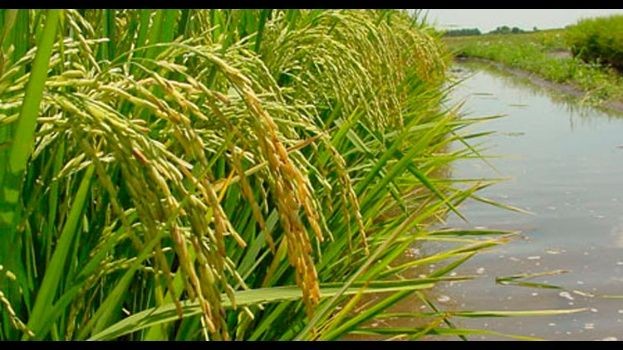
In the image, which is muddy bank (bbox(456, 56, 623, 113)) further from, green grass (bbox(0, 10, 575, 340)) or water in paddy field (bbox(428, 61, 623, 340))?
green grass (bbox(0, 10, 575, 340))

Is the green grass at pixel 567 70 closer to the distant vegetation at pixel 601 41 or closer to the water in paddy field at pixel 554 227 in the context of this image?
the distant vegetation at pixel 601 41

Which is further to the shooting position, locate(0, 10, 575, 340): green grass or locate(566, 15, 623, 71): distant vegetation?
locate(566, 15, 623, 71): distant vegetation

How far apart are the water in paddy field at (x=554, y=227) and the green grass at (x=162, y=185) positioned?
2.02 feet

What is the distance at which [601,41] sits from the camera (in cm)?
1684

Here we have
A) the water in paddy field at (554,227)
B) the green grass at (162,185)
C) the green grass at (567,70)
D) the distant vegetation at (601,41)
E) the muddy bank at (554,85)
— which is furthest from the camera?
the distant vegetation at (601,41)

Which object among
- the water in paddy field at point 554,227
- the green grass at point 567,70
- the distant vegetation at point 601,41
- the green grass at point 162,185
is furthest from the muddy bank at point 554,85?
the green grass at point 162,185

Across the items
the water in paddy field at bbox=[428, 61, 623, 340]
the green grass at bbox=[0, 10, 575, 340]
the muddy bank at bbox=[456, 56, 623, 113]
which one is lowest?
the muddy bank at bbox=[456, 56, 623, 113]

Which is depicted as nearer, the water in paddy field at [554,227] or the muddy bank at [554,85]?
the water in paddy field at [554,227]

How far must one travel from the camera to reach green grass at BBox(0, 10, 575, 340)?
718mm

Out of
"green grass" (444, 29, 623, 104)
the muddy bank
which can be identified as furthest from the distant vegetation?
the muddy bank

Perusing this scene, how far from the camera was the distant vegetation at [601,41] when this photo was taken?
15766mm

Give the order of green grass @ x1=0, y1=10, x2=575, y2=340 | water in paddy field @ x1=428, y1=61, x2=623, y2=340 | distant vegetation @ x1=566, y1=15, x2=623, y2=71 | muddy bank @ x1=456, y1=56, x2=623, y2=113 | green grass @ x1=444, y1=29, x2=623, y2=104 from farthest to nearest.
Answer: distant vegetation @ x1=566, y1=15, x2=623, y2=71 < green grass @ x1=444, y1=29, x2=623, y2=104 < muddy bank @ x1=456, y1=56, x2=623, y2=113 < water in paddy field @ x1=428, y1=61, x2=623, y2=340 < green grass @ x1=0, y1=10, x2=575, y2=340

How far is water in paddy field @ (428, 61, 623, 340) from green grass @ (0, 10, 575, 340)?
61cm
